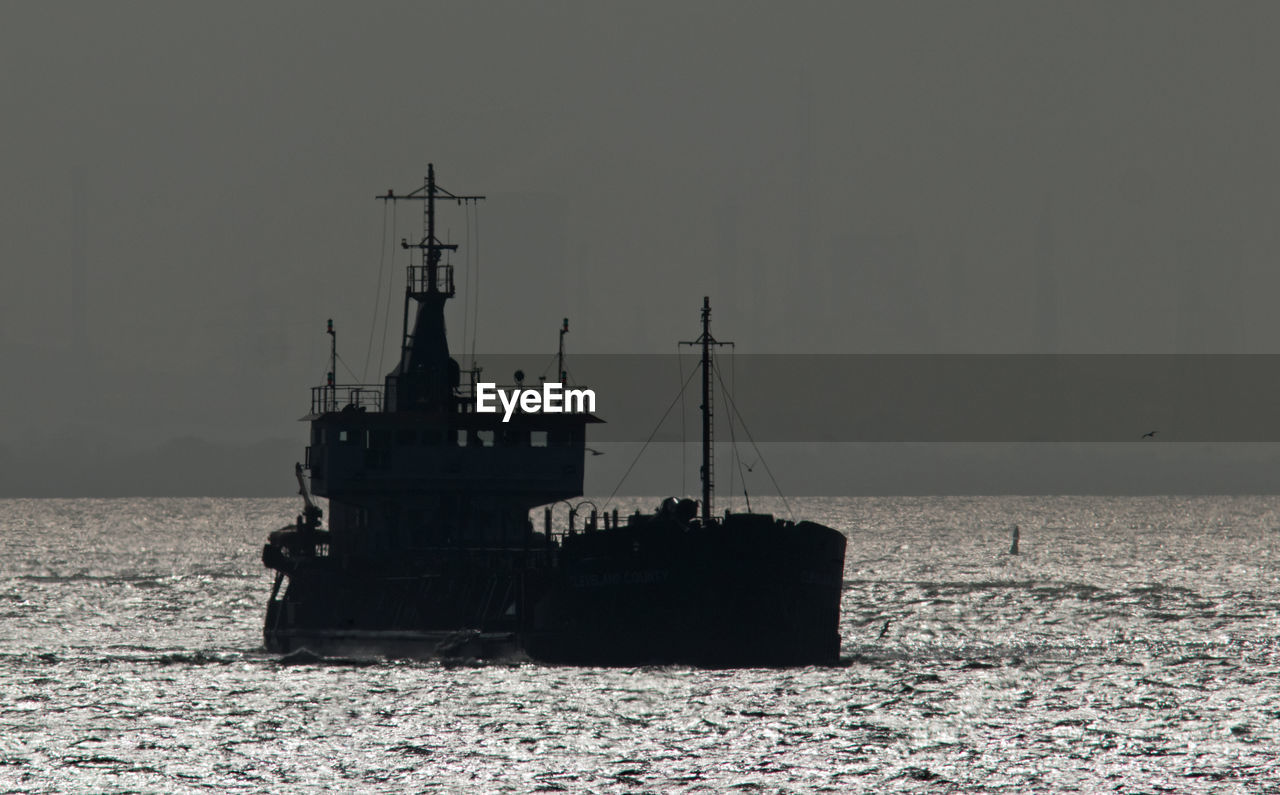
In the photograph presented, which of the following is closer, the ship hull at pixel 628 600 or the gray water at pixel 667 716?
the gray water at pixel 667 716

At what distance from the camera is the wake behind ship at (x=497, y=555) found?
59281 mm

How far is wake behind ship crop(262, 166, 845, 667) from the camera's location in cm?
5928

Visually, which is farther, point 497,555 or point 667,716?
point 497,555

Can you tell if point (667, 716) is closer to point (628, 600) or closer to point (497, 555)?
point (628, 600)

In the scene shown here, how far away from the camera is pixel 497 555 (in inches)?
2542

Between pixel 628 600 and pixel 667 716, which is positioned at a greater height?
pixel 628 600

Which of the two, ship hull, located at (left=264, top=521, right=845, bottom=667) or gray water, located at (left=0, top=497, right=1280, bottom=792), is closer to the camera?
gray water, located at (left=0, top=497, right=1280, bottom=792)

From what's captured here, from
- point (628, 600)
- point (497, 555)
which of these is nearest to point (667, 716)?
point (628, 600)

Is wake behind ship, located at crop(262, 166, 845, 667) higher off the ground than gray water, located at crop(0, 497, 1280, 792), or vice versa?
wake behind ship, located at crop(262, 166, 845, 667)

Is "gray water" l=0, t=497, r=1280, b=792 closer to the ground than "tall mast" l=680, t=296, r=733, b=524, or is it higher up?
closer to the ground

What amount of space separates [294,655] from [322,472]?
8.09 meters

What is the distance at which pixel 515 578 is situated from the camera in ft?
207

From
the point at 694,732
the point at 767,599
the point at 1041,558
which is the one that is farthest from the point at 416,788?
the point at 1041,558

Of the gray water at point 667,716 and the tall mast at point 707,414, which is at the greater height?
the tall mast at point 707,414
